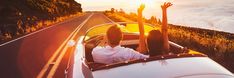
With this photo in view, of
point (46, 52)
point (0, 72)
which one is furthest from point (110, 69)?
point (46, 52)

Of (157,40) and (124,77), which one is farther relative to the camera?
(157,40)

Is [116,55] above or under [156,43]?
under

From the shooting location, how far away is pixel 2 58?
44.4ft

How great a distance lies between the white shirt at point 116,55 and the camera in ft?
17.1

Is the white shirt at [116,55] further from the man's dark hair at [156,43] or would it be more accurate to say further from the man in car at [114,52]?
the man's dark hair at [156,43]

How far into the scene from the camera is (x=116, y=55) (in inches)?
208

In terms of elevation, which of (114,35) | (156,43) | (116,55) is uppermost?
(114,35)

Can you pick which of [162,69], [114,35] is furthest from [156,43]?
[162,69]

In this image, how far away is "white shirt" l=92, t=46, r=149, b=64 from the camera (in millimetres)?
5215

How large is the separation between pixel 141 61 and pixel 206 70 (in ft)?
2.34

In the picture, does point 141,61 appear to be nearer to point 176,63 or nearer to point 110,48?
point 176,63

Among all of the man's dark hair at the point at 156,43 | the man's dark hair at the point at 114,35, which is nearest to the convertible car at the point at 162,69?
the man's dark hair at the point at 114,35

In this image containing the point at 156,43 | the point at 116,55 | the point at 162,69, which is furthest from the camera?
the point at 156,43

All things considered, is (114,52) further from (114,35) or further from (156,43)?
(156,43)
